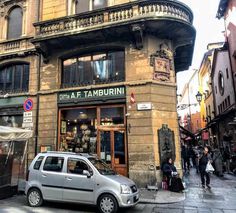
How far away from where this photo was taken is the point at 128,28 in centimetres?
1301

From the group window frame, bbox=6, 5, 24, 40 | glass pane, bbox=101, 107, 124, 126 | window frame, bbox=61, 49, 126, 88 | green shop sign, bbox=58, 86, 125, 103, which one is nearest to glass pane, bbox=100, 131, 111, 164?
glass pane, bbox=101, 107, 124, 126

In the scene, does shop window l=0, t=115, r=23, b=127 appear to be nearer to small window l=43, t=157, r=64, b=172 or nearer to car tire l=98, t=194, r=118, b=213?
small window l=43, t=157, r=64, b=172

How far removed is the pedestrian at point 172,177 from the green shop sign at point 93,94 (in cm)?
398

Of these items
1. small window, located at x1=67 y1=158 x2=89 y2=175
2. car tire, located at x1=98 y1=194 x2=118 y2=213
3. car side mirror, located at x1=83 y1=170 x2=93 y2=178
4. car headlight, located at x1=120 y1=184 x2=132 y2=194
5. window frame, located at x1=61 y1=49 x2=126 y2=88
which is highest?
window frame, located at x1=61 y1=49 x2=126 y2=88

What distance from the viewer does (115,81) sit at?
13781 millimetres

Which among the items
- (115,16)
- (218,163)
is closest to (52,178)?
(115,16)

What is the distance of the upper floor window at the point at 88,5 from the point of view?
15.0 m

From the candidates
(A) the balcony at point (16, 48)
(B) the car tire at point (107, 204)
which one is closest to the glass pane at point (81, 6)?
(A) the balcony at point (16, 48)

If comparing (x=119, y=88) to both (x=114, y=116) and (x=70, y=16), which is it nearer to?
(x=114, y=116)

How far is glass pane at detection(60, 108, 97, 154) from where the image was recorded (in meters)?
13.8

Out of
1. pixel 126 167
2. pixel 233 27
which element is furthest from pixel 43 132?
pixel 233 27

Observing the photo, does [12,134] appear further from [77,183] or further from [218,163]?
[218,163]

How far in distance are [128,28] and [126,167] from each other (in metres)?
6.77

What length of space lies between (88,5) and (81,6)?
462mm
